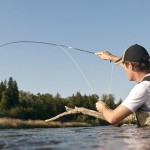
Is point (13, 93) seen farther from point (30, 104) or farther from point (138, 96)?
point (138, 96)

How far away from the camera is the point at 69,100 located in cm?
9569

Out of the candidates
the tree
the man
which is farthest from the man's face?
the tree

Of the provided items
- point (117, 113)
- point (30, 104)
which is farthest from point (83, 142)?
point (30, 104)

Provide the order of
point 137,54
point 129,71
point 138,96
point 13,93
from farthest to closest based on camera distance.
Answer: point 13,93 < point 129,71 < point 137,54 < point 138,96

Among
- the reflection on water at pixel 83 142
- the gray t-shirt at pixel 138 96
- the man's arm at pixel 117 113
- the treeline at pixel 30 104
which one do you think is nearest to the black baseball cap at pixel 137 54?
the gray t-shirt at pixel 138 96

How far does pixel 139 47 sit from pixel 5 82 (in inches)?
3314

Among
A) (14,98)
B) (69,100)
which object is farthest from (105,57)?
(69,100)

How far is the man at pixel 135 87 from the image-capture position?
4.43 metres

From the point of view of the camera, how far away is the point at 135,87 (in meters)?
4.46

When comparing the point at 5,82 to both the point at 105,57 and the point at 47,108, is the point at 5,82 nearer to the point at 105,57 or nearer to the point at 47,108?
the point at 47,108

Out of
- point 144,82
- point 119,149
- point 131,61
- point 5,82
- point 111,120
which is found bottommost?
point 119,149

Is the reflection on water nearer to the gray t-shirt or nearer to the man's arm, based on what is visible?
the man's arm

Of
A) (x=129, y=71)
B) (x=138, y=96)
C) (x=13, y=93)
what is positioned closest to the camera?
(x=138, y=96)

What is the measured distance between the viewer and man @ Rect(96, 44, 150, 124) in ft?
14.5
